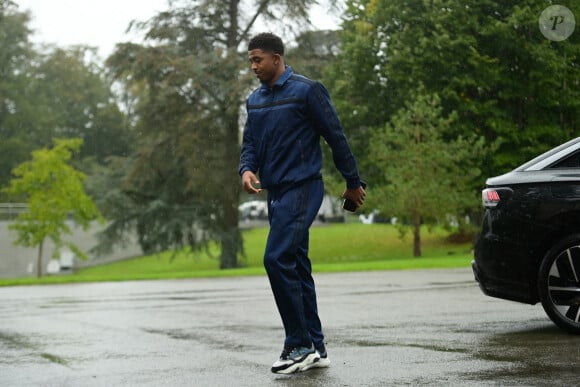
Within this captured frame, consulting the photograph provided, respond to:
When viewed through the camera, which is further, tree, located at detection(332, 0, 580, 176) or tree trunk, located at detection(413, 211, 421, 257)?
tree trunk, located at detection(413, 211, 421, 257)

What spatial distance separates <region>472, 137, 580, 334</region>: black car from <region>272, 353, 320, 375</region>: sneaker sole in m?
2.20

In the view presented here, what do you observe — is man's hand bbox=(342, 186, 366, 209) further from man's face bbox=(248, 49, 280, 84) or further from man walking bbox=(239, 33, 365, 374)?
man's face bbox=(248, 49, 280, 84)

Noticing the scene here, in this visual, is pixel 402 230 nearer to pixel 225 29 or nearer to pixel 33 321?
pixel 225 29

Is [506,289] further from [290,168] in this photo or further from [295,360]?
[290,168]

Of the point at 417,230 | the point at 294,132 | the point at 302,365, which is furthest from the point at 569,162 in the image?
the point at 417,230

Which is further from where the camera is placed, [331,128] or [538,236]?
[538,236]

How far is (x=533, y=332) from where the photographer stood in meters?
7.69

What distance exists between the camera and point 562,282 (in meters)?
7.57

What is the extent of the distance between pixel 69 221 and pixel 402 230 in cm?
2305

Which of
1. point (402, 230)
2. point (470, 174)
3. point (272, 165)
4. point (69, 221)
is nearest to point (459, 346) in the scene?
point (272, 165)

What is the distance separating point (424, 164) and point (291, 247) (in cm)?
3030

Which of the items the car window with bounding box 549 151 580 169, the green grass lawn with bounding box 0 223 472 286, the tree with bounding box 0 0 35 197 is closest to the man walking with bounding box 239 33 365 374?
the car window with bounding box 549 151 580 169

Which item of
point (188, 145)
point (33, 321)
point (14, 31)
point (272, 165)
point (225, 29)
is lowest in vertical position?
point (33, 321)

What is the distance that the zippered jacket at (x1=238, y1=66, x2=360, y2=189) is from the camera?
20.0ft
